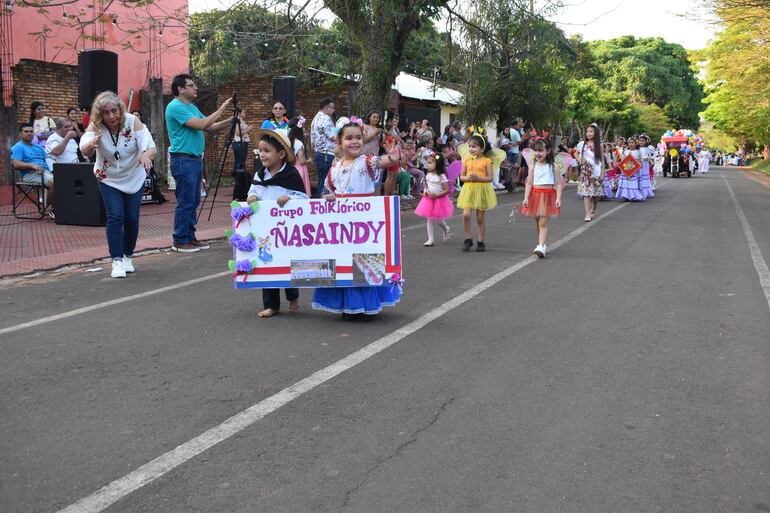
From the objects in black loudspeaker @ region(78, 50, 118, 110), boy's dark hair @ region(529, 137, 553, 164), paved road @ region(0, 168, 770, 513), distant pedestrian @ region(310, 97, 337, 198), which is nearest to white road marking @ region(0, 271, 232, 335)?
paved road @ region(0, 168, 770, 513)

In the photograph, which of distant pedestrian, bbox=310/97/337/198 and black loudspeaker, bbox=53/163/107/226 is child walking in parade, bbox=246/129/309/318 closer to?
black loudspeaker, bbox=53/163/107/226

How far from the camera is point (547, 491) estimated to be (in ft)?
11.3

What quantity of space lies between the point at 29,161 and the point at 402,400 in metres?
11.4

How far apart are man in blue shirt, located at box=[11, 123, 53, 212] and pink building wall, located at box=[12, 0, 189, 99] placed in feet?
14.7

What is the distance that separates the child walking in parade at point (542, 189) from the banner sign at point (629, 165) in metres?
11.2

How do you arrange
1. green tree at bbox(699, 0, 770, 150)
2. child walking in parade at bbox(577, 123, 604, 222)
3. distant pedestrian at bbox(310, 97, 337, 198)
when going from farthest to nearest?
green tree at bbox(699, 0, 770, 150), child walking in parade at bbox(577, 123, 604, 222), distant pedestrian at bbox(310, 97, 337, 198)

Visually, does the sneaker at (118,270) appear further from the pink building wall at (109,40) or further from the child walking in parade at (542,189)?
the pink building wall at (109,40)

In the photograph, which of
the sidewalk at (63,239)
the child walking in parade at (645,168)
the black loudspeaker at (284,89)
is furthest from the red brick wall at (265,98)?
the sidewalk at (63,239)

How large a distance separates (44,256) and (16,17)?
13423 mm

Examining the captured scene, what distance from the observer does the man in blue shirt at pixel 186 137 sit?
32.7 feet

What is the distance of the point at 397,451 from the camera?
3.84m

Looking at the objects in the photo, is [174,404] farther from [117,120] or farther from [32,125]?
[32,125]

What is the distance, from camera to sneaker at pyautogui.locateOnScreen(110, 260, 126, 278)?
8.48 metres

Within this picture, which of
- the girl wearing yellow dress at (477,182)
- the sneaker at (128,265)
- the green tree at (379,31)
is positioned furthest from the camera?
the green tree at (379,31)
